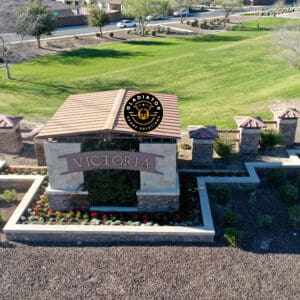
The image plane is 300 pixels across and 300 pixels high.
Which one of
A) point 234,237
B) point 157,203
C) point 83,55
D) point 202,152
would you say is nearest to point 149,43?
point 83,55

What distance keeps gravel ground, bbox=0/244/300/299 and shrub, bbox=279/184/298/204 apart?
269 cm

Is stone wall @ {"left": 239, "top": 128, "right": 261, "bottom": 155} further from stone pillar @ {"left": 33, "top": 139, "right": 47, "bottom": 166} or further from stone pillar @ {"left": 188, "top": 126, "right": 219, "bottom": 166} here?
stone pillar @ {"left": 33, "top": 139, "right": 47, "bottom": 166}

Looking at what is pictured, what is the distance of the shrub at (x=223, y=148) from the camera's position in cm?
1560

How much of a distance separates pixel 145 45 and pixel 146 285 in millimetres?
36852

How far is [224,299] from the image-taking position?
9.42 meters

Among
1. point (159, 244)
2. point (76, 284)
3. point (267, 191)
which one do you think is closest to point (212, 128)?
point (267, 191)

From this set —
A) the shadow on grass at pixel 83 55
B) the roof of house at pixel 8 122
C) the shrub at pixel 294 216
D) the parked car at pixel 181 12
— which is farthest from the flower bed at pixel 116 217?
the parked car at pixel 181 12

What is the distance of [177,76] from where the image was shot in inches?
1217

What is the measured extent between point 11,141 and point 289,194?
1136 centimetres

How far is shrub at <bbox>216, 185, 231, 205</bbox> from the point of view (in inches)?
508

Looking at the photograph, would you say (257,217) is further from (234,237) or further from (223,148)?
(223,148)

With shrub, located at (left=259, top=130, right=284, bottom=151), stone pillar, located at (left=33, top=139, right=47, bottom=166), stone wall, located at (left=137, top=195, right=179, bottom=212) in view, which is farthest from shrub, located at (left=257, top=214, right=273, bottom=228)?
stone pillar, located at (left=33, top=139, right=47, bottom=166)

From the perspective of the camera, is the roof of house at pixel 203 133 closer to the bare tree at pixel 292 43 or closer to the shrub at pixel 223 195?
the shrub at pixel 223 195

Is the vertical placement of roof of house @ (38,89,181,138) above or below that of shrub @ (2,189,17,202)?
above
